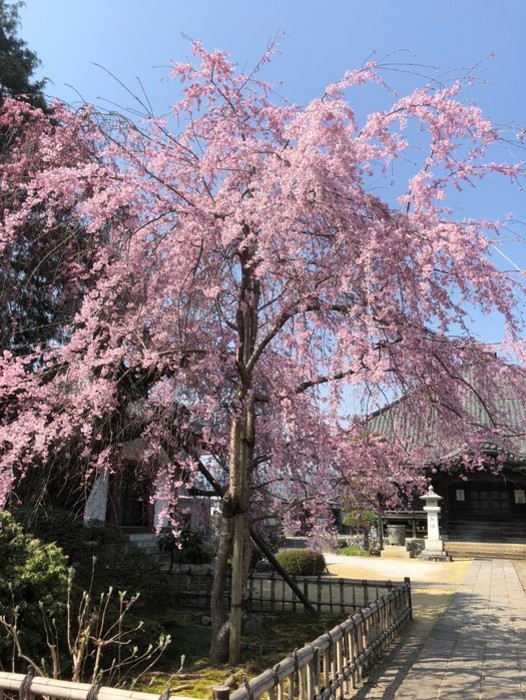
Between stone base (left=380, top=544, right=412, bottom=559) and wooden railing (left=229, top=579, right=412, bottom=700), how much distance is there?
51.3 ft

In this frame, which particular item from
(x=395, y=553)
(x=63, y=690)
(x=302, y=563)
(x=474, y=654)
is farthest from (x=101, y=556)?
(x=395, y=553)

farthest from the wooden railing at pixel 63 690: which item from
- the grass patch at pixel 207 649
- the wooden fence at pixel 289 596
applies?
the wooden fence at pixel 289 596

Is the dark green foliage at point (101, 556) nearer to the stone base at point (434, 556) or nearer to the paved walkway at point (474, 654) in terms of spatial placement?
the paved walkway at point (474, 654)

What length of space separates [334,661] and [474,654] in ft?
9.97

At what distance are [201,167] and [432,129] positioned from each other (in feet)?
9.03

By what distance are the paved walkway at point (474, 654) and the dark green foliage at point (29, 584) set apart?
355 cm

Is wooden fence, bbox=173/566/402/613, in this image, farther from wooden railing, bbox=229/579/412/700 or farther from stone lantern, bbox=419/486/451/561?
stone lantern, bbox=419/486/451/561

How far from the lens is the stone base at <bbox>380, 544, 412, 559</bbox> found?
22844 millimetres

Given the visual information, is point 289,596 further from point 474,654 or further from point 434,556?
point 434,556

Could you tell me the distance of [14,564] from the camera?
5688 millimetres

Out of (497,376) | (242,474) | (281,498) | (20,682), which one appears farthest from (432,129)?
(20,682)

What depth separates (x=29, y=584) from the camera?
5.51 meters

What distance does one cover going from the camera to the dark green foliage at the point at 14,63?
1199 centimetres

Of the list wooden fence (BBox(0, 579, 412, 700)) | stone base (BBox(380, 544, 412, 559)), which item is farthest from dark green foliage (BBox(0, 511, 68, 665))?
stone base (BBox(380, 544, 412, 559))
